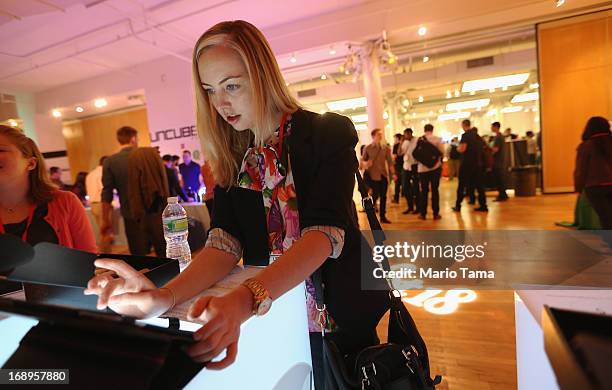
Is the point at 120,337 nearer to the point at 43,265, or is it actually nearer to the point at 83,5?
the point at 43,265

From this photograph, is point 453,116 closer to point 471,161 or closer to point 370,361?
point 471,161

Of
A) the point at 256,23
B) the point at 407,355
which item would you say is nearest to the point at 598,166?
the point at 407,355

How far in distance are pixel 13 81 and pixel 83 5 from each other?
5.23 metres

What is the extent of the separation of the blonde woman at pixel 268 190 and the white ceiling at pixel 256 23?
18.8 ft

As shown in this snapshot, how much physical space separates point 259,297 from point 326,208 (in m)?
0.24

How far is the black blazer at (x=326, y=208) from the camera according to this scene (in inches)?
27.8

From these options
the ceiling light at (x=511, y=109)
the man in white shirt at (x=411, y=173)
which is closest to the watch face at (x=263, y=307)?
the man in white shirt at (x=411, y=173)

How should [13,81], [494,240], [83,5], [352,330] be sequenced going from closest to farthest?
[352,330] < [494,240] < [83,5] < [13,81]

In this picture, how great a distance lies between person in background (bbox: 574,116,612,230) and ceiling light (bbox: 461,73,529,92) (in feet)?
23.4

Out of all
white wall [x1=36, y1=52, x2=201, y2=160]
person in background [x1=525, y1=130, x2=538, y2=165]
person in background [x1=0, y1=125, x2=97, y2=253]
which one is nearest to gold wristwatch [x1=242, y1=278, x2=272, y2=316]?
person in background [x1=0, y1=125, x2=97, y2=253]

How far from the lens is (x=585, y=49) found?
270 inches

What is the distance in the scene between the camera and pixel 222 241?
852 mm

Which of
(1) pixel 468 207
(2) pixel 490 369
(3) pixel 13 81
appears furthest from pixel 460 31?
(3) pixel 13 81

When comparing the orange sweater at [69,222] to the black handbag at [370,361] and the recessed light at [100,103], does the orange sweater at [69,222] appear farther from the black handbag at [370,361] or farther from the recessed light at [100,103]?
the recessed light at [100,103]
